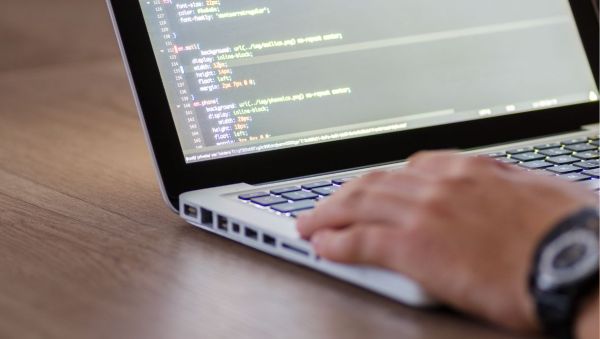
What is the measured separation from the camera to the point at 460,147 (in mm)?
1014

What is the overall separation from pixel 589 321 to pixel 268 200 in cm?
33

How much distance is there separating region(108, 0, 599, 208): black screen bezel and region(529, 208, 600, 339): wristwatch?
0.37m

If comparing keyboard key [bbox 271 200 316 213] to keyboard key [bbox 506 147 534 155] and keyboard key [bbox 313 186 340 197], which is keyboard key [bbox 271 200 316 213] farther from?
keyboard key [bbox 506 147 534 155]

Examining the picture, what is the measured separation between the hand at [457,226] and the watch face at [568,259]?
12 millimetres

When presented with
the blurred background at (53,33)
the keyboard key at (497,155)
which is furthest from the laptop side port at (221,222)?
the blurred background at (53,33)

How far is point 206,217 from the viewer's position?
33.8 inches

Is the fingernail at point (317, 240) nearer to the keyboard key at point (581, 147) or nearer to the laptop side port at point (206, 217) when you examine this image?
the laptop side port at point (206, 217)

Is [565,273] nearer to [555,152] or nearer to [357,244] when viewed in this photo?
[357,244]

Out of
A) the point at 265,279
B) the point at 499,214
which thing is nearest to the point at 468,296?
the point at 499,214

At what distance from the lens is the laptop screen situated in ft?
3.03

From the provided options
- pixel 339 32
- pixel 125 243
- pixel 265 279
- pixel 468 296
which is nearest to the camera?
pixel 468 296

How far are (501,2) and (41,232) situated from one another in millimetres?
531

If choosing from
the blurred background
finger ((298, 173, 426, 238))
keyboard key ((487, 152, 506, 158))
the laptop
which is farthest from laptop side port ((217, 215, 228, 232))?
the blurred background

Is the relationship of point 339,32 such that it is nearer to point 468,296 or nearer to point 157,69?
point 157,69
